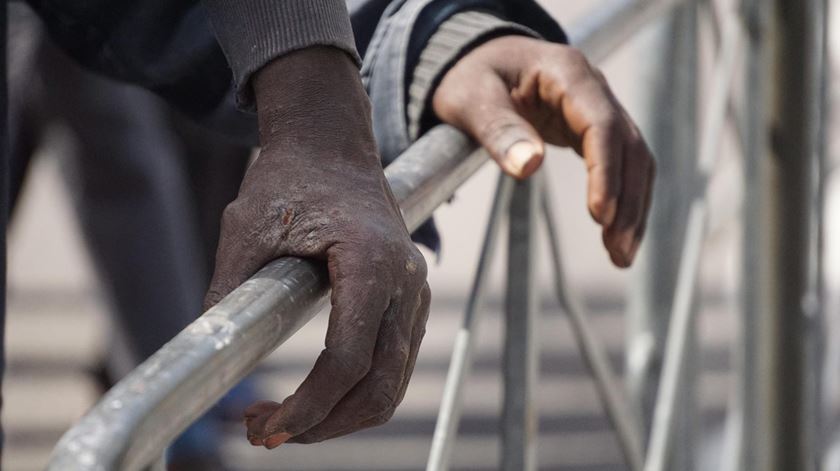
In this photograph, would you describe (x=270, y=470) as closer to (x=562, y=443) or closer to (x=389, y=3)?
(x=562, y=443)

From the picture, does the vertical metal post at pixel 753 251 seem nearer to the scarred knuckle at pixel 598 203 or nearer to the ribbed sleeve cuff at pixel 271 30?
the scarred knuckle at pixel 598 203

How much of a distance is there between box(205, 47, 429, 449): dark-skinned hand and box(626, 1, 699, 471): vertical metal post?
0.78 m

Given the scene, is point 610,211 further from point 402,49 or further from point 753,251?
point 753,251

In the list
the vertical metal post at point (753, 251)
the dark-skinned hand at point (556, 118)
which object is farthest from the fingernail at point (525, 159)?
the vertical metal post at point (753, 251)

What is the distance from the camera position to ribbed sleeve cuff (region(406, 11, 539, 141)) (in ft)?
3.79

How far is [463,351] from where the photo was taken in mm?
1083

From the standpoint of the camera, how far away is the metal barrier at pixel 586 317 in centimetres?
66

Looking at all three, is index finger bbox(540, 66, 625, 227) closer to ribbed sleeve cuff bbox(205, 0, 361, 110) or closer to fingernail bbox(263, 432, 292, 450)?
ribbed sleeve cuff bbox(205, 0, 361, 110)

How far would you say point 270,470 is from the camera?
11.1ft

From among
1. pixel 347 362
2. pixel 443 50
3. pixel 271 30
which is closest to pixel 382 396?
pixel 347 362

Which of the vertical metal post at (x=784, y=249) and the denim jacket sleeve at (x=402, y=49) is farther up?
the denim jacket sleeve at (x=402, y=49)

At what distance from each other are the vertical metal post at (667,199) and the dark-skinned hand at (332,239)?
0.78 m

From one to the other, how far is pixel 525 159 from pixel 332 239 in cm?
30

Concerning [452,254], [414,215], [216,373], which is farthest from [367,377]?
[452,254]
